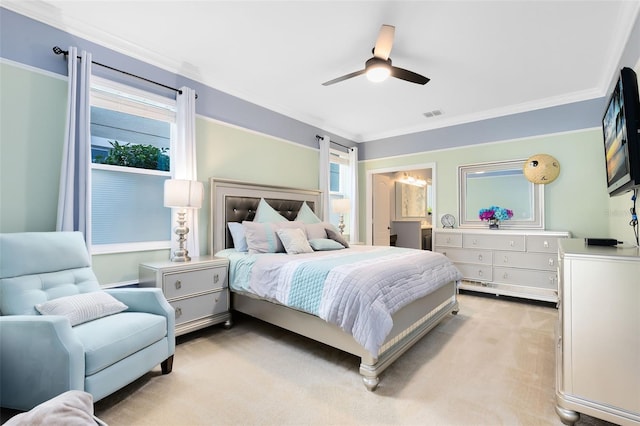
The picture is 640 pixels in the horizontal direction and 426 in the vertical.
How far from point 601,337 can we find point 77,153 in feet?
12.6

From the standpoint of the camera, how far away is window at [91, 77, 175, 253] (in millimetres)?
2752

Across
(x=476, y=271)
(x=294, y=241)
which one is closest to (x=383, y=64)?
(x=294, y=241)

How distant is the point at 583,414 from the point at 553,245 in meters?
2.58

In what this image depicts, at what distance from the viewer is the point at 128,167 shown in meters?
2.93

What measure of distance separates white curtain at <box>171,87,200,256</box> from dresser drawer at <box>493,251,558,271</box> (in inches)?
157

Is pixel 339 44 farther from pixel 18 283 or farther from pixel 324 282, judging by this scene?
pixel 18 283

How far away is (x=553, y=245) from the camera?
12.4 feet

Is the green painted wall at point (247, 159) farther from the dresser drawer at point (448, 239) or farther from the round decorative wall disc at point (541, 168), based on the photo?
the round decorative wall disc at point (541, 168)

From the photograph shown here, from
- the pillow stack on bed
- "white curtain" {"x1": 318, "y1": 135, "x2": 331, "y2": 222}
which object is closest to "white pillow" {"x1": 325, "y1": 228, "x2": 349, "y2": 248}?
the pillow stack on bed

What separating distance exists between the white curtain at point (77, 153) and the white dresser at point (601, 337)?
11.4 ft

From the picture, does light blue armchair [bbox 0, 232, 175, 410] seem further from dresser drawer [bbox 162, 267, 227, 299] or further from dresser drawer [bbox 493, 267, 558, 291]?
dresser drawer [bbox 493, 267, 558, 291]

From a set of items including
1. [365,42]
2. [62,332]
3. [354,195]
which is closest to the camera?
[62,332]

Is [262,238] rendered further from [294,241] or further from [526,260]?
[526,260]

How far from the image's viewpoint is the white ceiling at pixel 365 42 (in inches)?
91.7
